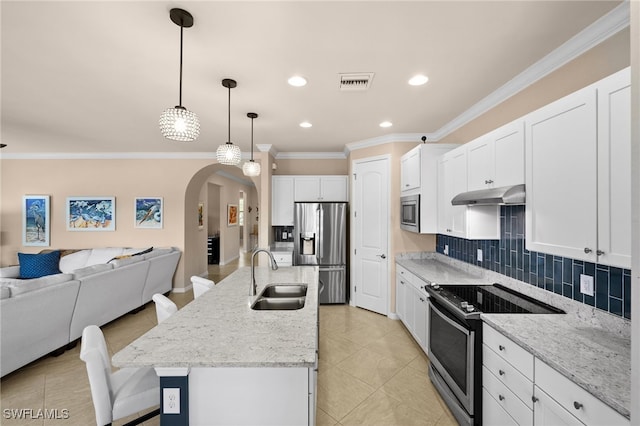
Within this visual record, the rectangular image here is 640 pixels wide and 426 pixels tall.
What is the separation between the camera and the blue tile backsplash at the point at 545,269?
152 centimetres

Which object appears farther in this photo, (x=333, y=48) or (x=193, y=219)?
(x=193, y=219)

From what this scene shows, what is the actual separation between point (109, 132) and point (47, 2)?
2983 millimetres

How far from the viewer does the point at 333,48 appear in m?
1.92

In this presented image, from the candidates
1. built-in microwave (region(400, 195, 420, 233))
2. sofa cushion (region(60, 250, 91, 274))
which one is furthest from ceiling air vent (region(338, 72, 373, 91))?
sofa cushion (region(60, 250, 91, 274))

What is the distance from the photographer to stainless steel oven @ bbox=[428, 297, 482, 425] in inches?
71.7

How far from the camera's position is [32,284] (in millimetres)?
2619

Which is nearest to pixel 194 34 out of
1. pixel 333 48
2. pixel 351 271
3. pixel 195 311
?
pixel 333 48

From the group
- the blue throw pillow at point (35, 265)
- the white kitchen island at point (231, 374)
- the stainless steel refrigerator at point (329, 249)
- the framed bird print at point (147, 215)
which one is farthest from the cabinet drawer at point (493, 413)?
the blue throw pillow at point (35, 265)

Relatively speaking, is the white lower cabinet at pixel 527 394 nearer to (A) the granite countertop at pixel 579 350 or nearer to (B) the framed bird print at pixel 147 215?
(A) the granite countertop at pixel 579 350

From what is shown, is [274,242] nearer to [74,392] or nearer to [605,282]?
[74,392]

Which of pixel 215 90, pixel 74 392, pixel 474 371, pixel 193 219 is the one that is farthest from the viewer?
pixel 193 219

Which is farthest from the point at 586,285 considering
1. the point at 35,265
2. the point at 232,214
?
the point at 232,214

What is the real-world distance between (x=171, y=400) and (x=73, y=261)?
5.09 m

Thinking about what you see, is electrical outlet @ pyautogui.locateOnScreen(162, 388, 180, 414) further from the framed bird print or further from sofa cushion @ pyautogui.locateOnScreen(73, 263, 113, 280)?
the framed bird print
